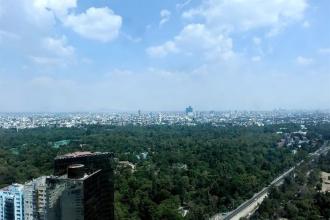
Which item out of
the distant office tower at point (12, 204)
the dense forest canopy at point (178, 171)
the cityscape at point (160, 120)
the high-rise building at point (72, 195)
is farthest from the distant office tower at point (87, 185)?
the cityscape at point (160, 120)

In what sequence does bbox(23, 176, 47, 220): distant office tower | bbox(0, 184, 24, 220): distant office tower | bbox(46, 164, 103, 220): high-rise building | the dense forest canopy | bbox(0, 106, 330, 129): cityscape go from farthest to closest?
bbox(0, 106, 330, 129): cityscape < the dense forest canopy < bbox(0, 184, 24, 220): distant office tower < bbox(23, 176, 47, 220): distant office tower < bbox(46, 164, 103, 220): high-rise building

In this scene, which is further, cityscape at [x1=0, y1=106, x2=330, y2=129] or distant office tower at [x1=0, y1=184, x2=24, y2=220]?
cityscape at [x1=0, y1=106, x2=330, y2=129]

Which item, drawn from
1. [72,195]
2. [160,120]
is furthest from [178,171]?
[160,120]

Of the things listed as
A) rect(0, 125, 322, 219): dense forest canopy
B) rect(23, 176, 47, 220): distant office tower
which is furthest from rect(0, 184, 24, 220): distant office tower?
rect(0, 125, 322, 219): dense forest canopy

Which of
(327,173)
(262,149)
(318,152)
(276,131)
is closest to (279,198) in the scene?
(327,173)

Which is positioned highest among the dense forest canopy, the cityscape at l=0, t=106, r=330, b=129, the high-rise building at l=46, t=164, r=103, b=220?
the high-rise building at l=46, t=164, r=103, b=220

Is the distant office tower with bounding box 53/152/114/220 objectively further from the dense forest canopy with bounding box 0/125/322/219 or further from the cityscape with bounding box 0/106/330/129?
the cityscape with bounding box 0/106/330/129

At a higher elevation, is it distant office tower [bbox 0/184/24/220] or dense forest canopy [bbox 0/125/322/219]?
distant office tower [bbox 0/184/24/220]
